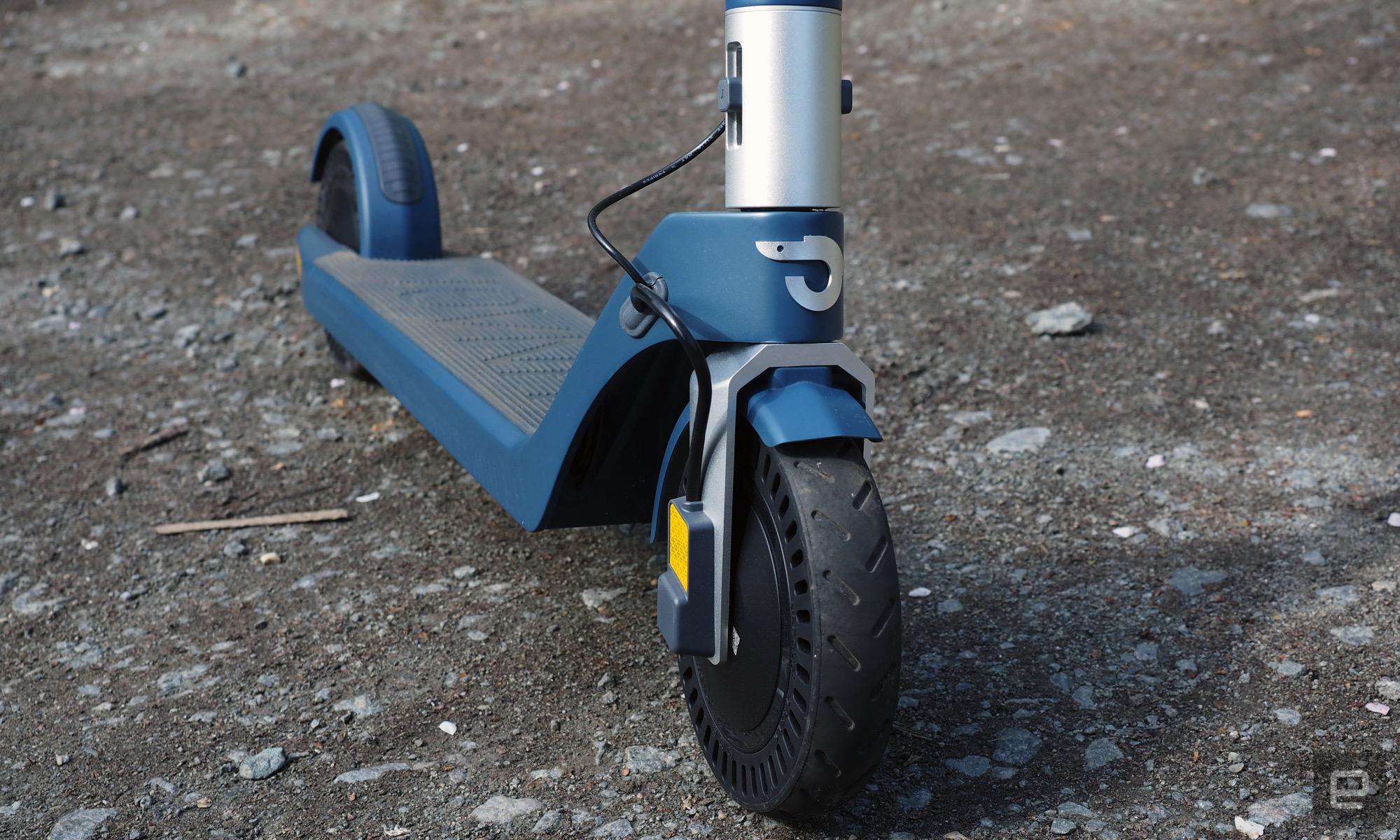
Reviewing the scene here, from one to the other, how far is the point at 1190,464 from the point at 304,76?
574 centimetres

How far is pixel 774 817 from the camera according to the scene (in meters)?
1.77

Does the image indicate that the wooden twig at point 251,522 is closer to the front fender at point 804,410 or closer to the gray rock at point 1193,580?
the front fender at point 804,410

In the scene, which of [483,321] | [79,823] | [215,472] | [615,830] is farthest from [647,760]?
[215,472]

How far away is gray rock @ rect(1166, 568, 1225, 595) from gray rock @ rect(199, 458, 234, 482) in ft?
7.95

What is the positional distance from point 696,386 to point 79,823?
1.22 meters

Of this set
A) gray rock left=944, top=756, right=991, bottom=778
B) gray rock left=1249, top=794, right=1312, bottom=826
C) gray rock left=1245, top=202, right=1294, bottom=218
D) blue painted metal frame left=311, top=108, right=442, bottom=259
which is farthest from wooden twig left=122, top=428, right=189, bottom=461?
gray rock left=1245, top=202, right=1294, bottom=218

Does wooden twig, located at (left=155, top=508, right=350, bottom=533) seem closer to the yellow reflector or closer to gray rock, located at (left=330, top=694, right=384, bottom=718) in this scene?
gray rock, located at (left=330, top=694, right=384, bottom=718)

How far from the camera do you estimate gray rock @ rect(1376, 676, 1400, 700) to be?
2.00m

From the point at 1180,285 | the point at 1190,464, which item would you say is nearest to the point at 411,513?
the point at 1190,464

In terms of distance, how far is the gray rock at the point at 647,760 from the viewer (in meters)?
1.93

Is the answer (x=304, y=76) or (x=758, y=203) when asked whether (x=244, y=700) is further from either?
(x=304, y=76)

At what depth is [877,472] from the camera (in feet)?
9.86

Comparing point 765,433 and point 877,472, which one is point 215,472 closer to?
point 877,472

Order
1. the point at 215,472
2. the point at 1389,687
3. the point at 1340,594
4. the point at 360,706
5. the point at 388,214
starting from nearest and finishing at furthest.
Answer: the point at 1389,687 → the point at 360,706 → the point at 1340,594 → the point at 215,472 → the point at 388,214
